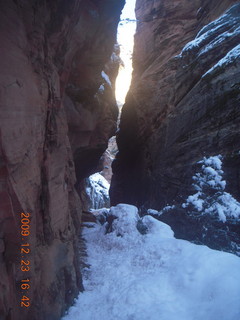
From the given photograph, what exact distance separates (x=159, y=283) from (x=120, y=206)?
19.2ft

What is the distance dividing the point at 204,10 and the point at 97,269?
17.2 metres

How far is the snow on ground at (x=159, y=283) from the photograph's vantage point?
19.5ft

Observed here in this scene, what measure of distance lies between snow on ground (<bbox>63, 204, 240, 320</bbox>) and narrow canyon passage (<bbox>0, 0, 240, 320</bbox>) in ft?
0.12

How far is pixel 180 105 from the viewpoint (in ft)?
43.0

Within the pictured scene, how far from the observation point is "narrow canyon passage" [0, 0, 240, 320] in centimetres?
499

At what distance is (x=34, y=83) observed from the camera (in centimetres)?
588

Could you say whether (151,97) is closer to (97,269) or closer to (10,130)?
(97,269)

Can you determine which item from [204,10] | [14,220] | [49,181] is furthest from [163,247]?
[204,10]

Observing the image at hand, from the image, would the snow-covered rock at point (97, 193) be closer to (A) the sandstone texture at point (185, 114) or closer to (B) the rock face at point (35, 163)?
(A) the sandstone texture at point (185, 114)
